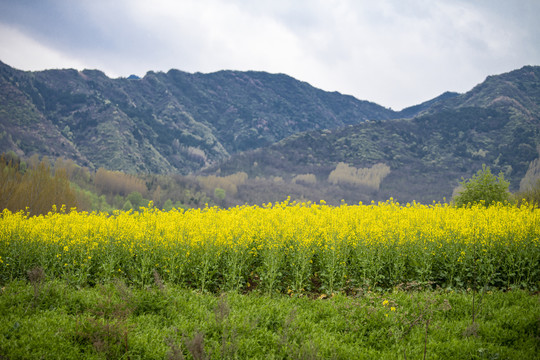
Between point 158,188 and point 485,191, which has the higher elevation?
point 485,191

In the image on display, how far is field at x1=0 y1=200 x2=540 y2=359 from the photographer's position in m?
5.13

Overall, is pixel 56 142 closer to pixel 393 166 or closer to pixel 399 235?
pixel 393 166

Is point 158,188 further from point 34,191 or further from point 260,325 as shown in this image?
point 260,325

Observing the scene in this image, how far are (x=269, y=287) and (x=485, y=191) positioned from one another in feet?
50.6

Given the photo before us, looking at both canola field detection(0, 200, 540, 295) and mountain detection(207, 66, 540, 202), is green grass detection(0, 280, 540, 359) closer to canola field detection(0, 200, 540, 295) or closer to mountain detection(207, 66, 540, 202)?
canola field detection(0, 200, 540, 295)

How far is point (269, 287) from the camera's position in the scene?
778cm

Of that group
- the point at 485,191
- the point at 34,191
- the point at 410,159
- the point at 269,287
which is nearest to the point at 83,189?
the point at 34,191

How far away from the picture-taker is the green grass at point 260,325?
492 cm

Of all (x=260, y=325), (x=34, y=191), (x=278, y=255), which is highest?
(x=34, y=191)

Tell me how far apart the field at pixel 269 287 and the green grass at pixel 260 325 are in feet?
0.09

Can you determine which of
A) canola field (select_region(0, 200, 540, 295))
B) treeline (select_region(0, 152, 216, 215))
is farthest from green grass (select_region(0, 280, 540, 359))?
treeline (select_region(0, 152, 216, 215))

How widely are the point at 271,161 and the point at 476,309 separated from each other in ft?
570

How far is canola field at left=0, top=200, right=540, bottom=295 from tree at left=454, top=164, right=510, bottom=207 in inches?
338

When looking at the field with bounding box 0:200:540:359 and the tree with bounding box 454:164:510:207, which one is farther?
the tree with bounding box 454:164:510:207
